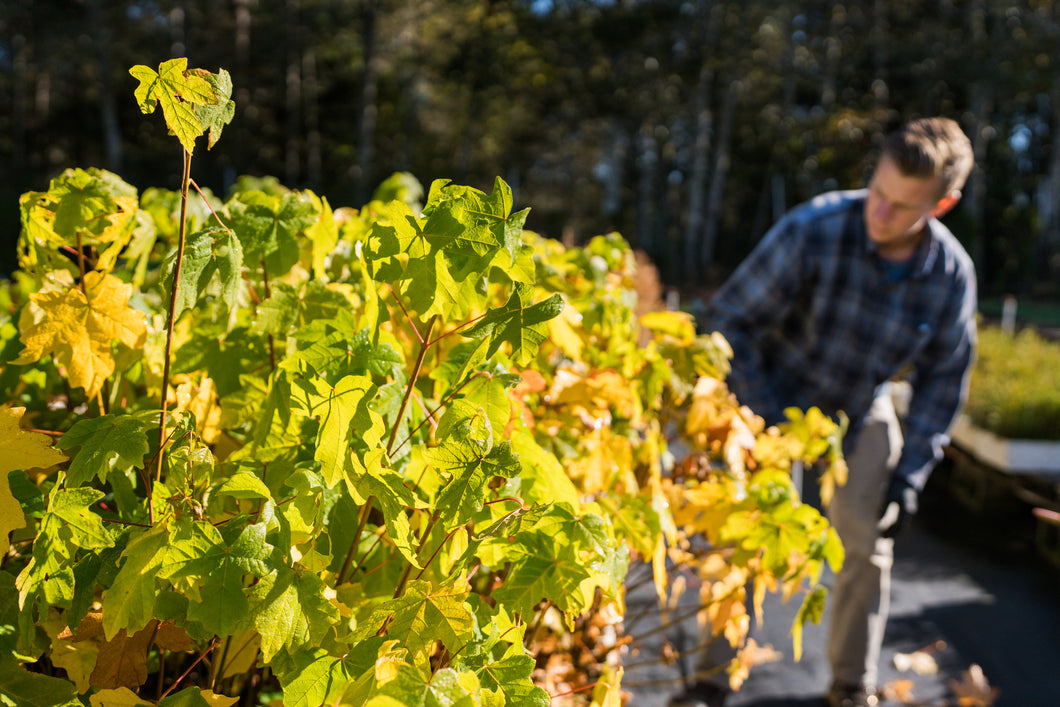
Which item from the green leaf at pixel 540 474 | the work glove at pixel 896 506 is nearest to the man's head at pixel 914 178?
the work glove at pixel 896 506

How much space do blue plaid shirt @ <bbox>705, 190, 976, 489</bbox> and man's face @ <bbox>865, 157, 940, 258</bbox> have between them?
0.26 feet

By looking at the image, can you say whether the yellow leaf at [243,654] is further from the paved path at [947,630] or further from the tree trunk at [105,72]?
the tree trunk at [105,72]

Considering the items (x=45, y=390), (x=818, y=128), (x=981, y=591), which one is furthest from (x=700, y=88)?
(x=45, y=390)

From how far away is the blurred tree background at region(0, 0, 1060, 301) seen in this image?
24.1 meters

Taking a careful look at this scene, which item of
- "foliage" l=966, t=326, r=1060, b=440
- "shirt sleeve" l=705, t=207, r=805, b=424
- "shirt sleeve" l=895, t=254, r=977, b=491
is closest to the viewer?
"shirt sleeve" l=705, t=207, r=805, b=424

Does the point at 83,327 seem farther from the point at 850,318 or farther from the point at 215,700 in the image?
the point at 850,318

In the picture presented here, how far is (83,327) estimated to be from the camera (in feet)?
3.31

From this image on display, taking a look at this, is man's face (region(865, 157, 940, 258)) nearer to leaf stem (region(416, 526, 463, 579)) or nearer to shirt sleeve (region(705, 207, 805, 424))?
shirt sleeve (region(705, 207, 805, 424))

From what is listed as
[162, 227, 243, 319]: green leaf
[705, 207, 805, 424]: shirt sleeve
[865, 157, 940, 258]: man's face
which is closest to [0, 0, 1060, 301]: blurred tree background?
[705, 207, 805, 424]: shirt sleeve

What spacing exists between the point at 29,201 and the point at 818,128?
26.5m

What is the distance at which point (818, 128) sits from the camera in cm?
2505

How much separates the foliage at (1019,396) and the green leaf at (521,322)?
5.59 metres

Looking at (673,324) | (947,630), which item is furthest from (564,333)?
(947,630)

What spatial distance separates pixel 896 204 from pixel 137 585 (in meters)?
2.61
